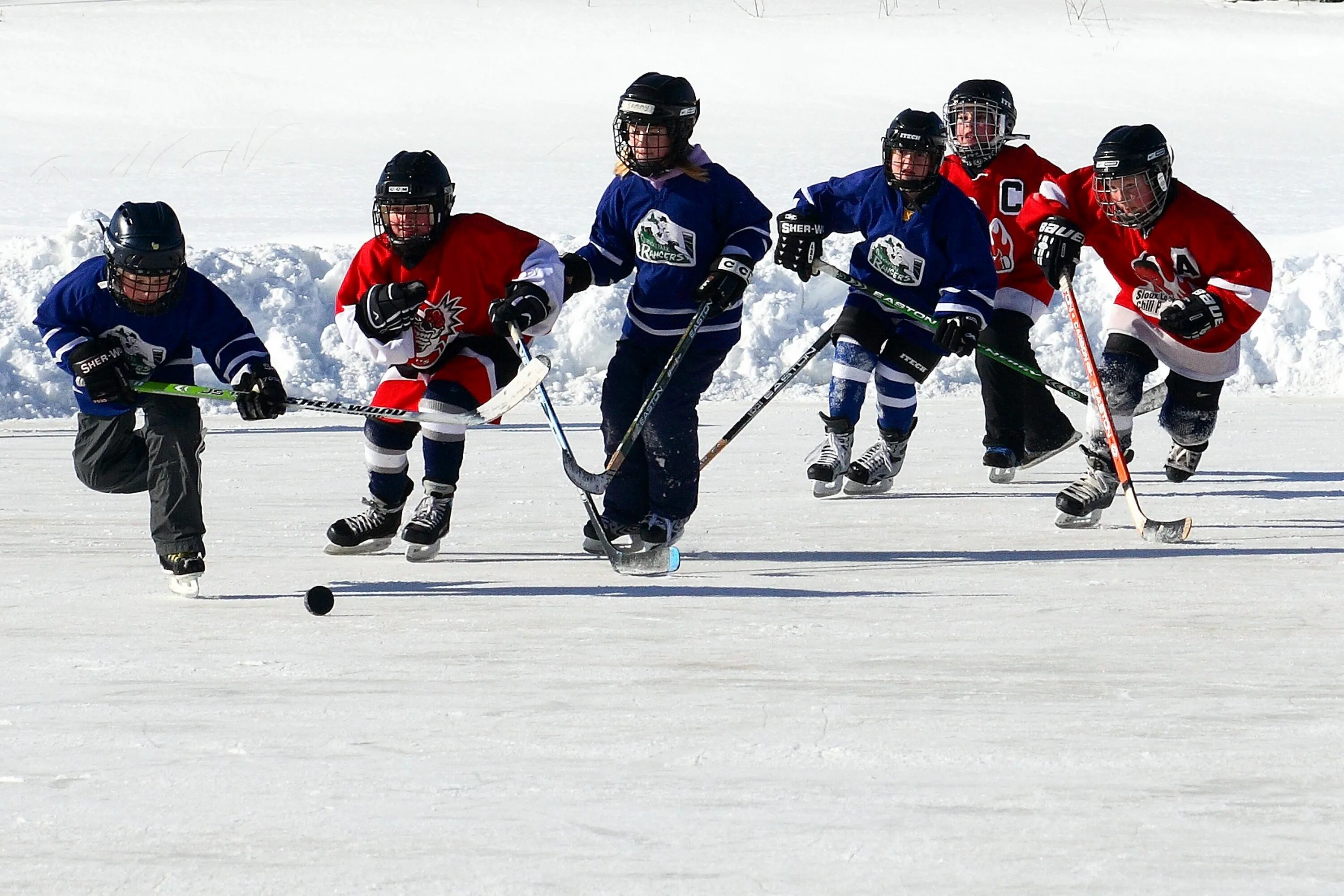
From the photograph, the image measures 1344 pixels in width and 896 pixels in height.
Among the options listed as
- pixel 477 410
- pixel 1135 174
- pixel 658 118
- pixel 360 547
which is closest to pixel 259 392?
pixel 477 410

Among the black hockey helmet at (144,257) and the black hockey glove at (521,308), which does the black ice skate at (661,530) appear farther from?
the black hockey helmet at (144,257)

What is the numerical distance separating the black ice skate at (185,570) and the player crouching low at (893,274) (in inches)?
85.5

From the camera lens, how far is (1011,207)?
6.05 meters

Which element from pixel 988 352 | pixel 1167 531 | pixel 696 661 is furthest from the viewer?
pixel 988 352

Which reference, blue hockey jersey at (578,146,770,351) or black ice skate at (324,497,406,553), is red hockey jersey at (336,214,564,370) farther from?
black ice skate at (324,497,406,553)

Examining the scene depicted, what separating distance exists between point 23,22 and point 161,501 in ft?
63.3

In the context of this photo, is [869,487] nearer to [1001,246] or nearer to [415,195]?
[1001,246]

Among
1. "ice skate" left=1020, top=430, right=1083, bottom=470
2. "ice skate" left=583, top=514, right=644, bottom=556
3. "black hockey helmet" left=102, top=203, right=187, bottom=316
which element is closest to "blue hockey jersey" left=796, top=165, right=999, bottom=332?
"ice skate" left=1020, top=430, right=1083, bottom=470

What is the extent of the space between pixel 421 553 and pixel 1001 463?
2403mm

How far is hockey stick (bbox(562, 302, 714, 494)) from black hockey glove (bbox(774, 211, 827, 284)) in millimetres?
804

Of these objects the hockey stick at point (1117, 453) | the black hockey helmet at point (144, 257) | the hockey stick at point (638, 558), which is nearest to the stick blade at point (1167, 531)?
the hockey stick at point (1117, 453)

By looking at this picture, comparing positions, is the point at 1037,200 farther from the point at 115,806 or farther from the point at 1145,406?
the point at 115,806

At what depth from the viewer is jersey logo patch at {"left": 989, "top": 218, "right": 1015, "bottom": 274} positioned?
603 cm

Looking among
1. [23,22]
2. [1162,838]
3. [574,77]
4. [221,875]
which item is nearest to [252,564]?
[221,875]
